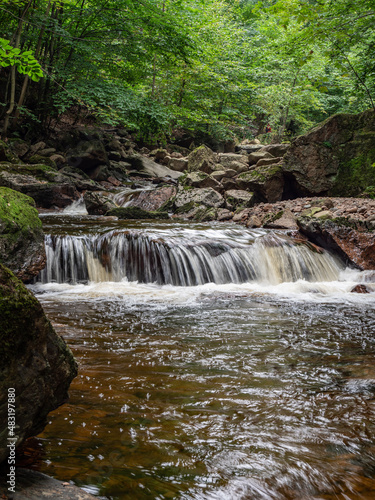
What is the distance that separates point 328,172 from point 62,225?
936 centimetres

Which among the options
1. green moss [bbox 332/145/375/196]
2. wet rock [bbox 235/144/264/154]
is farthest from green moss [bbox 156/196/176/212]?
wet rock [bbox 235/144/264/154]

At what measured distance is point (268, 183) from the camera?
13.6 m

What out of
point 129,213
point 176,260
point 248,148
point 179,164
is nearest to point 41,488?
point 176,260

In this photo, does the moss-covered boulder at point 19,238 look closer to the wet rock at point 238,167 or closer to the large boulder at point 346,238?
the large boulder at point 346,238

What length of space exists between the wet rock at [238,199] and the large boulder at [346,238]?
14.6ft

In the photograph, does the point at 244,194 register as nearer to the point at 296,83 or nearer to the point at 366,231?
the point at 366,231

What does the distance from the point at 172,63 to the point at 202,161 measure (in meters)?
4.90

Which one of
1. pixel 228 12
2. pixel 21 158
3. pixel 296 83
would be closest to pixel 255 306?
pixel 21 158

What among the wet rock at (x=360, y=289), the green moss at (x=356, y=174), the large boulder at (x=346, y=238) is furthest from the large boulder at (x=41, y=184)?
the wet rock at (x=360, y=289)

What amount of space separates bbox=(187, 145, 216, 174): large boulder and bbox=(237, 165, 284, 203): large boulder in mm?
4048

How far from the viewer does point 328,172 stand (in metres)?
12.9

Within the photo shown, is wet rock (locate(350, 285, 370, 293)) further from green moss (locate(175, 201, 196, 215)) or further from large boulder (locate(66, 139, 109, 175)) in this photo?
large boulder (locate(66, 139, 109, 175))

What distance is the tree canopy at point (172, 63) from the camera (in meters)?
7.57

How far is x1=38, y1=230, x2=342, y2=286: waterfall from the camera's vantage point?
7.90 metres
